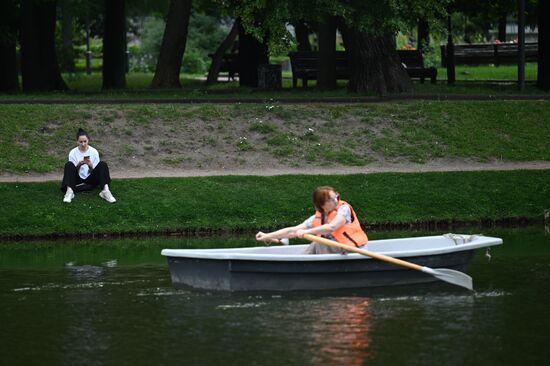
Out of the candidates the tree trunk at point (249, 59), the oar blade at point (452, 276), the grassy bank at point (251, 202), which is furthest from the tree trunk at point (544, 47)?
the oar blade at point (452, 276)

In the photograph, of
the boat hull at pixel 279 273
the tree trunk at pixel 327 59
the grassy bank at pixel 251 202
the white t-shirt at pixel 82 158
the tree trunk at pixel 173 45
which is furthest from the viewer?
the tree trunk at pixel 173 45

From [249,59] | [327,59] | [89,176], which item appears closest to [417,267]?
[89,176]

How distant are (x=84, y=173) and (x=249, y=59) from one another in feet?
46.2

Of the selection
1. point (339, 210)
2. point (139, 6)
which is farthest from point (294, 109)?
point (139, 6)

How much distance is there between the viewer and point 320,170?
2519 centimetres

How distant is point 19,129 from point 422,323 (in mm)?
14602

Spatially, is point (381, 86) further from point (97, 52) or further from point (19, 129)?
point (97, 52)

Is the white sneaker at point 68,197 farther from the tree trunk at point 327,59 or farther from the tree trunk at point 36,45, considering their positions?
the tree trunk at point 36,45

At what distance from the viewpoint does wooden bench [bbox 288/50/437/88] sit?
112 ft

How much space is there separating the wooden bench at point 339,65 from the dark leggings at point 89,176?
493 inches

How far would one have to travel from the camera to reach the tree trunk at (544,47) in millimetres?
31562

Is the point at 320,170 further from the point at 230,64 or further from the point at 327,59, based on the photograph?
the point at 230,64

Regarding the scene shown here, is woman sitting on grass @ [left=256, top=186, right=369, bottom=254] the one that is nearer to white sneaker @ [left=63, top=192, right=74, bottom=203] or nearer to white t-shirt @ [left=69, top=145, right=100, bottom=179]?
white sneaker @ [left=63, top=192, right=74, bottom=203]

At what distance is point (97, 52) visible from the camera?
7369 centimetres
